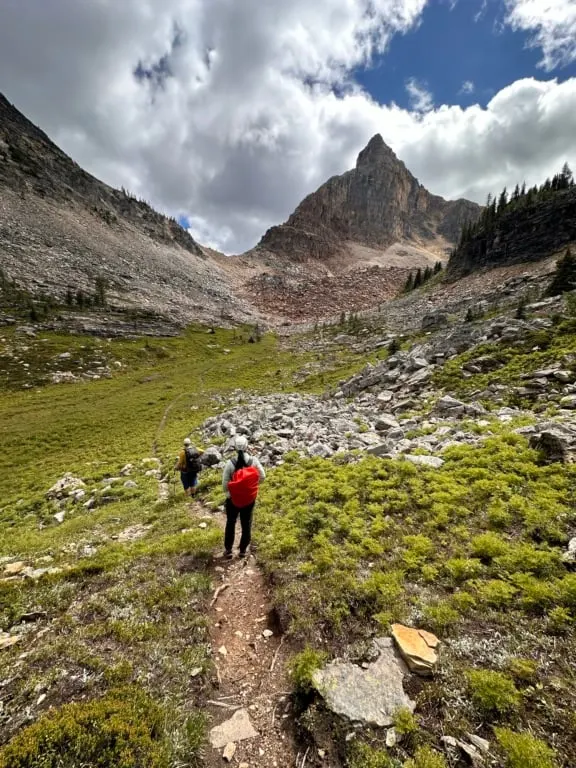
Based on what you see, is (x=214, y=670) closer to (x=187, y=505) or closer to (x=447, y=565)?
(x=447, y=565)

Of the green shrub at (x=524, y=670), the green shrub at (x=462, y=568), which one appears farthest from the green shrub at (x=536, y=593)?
the green shrub at (x=524, y=670)

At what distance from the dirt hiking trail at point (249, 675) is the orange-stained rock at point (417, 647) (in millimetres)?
2300

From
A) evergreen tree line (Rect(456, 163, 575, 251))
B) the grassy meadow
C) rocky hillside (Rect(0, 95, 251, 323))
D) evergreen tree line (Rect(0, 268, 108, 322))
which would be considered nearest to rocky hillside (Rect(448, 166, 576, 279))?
evergreen tree line (Rect(456, 163, 575, 251))

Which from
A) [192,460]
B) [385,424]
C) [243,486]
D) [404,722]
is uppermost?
[243,486]

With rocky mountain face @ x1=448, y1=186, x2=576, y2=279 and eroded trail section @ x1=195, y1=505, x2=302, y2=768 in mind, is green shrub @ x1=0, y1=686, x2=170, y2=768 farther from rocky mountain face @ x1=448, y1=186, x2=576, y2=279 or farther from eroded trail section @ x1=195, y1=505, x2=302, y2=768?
rocky mountain face @ x1=448, y1=186, x2=576, y2=279

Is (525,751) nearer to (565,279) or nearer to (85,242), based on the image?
(565,279)

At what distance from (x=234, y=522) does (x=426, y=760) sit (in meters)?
6.41

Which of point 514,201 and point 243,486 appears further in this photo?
point 514,201

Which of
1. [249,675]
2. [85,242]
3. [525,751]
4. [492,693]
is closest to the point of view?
[525,751]

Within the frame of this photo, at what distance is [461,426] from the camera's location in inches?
631

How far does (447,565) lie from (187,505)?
1099cm

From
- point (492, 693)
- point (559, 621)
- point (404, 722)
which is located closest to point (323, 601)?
point (404, 722)

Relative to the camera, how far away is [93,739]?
434cm

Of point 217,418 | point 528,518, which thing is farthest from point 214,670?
point 217,418
